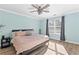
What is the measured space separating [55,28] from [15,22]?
778mm

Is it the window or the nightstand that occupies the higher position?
the window

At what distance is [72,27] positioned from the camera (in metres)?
1.46

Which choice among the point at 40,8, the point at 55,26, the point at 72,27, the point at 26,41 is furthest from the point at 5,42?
the point at 72,27

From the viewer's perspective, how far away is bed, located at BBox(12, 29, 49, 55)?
135 cm

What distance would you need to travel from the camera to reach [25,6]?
1.31 metres

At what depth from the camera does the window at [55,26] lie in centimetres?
150

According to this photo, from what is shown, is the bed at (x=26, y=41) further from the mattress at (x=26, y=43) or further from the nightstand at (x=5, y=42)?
the nightstand at (x=5, y=42)

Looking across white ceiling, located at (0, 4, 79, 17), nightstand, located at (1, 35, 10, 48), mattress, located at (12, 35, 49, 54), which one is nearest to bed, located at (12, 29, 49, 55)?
mattress, located at (12, 35, 49, 54)

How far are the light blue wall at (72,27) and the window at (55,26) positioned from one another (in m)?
0.15

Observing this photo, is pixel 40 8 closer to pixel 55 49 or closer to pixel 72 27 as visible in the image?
pixel 72 27

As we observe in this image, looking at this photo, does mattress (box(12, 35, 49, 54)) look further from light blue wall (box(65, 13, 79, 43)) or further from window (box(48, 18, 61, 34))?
light blue wall (box(65, 13, 79, 43))

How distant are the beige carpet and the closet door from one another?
4.3 inches
